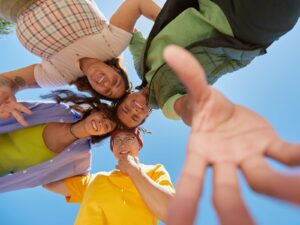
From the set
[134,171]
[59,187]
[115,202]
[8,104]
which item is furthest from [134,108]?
[59,187]

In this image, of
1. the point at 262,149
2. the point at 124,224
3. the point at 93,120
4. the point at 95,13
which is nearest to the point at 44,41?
the point at 95,13

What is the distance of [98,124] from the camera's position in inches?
74.2

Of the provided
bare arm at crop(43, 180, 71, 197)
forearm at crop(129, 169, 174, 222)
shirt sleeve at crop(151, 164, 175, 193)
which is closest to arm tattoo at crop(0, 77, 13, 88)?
bare arm at crop(43, 180, 71, 197)

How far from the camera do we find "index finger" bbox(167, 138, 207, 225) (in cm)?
69

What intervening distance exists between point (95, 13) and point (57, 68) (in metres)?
0.37

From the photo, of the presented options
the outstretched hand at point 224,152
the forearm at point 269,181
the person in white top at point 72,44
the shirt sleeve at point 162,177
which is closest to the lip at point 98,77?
the person in white top at point 72,44

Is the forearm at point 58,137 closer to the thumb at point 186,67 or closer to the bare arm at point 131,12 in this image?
the bare arm at point 131,12

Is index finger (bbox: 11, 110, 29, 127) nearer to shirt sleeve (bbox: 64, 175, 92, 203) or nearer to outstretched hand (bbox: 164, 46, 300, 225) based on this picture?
shirt sleeve (bbox: 64, 175, 92, 203)

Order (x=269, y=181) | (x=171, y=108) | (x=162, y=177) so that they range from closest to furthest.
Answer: (x=269, y=181) → (x=171, y=108) → (x=162, y=177)

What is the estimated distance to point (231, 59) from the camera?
1659 millimetres

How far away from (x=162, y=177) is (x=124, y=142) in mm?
320

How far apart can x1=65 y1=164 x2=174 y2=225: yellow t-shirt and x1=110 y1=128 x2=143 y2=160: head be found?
161 millimetres

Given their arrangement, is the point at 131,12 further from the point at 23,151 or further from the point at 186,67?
the point at 186,67

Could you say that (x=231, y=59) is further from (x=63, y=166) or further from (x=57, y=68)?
(x=63, y=166)
